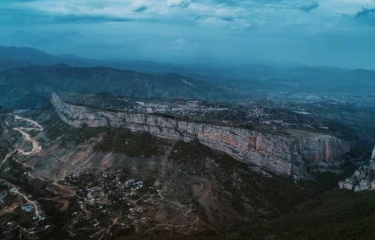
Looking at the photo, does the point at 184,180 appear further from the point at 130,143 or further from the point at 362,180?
the point at 362,180

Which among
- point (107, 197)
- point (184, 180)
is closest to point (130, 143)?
point (184, 180)

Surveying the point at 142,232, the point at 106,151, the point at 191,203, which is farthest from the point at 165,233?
the point at 106,151

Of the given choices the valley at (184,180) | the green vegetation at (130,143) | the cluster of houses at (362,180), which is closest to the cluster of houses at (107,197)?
the valley at (184,180)

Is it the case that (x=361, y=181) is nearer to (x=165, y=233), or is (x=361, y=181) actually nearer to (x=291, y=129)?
(x=291, y=129)

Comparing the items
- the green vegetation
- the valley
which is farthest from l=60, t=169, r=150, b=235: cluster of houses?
the green vegetation

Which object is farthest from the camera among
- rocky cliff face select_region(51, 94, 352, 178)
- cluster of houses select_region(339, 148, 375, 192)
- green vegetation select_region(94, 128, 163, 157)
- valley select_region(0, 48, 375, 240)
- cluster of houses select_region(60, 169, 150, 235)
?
green vegetation select_region(94, 128, 163, 157)

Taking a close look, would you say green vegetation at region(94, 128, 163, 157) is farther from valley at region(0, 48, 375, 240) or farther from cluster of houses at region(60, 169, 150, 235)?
cluster of houses at region(60, 169, 150, 235)

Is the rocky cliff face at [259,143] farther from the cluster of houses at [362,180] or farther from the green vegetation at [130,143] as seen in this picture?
the cluster of houses at [362,180]
